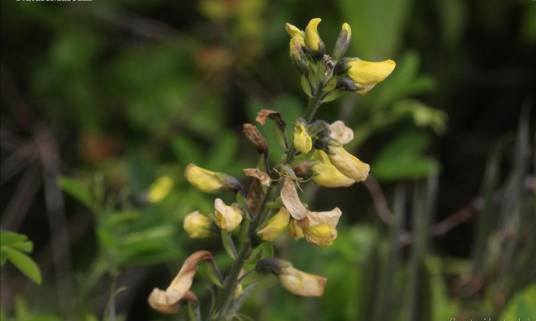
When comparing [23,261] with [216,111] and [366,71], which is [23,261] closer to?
[366,71]

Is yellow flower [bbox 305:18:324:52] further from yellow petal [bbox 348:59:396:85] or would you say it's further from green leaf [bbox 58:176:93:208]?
green leaf [bbox 58:176:93:208]

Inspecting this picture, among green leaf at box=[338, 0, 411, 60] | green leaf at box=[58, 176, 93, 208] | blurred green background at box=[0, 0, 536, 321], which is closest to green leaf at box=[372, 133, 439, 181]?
blurred green background at box=[0, 0, 536, 321]

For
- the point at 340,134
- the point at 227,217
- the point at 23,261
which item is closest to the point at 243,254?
the point at 227,217

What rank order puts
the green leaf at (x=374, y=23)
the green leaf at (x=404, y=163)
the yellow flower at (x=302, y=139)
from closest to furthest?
the yellow flower at (x=302, y=139) < the green leaf at (x=404, y=163) < the green leaf at (x=374, y=23)

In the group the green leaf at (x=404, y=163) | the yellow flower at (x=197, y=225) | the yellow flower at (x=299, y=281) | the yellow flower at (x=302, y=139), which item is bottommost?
the green leaf at (x=404, y=163)

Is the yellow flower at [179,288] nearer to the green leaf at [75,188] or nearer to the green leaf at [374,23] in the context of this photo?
the green leaf at [75,188]

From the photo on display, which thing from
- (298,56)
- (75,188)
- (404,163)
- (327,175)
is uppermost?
(298,56)

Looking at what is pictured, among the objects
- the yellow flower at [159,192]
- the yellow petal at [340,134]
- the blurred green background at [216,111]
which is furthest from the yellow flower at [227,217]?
the blurred green background at [216,111]
